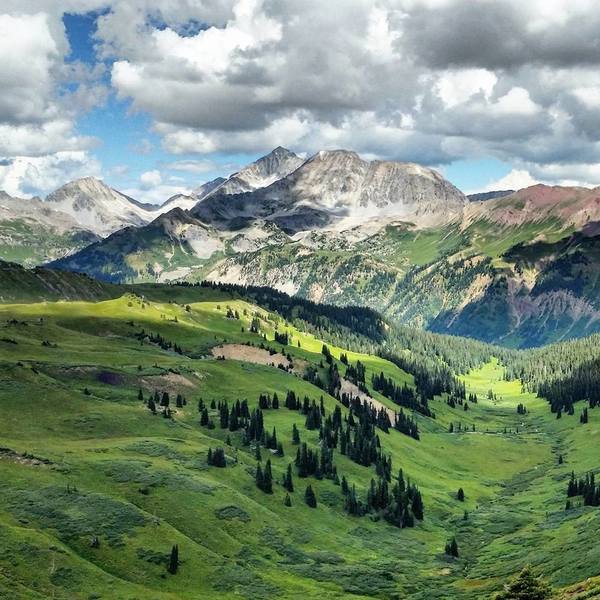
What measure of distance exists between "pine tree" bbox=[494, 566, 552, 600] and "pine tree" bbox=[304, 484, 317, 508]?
78.4m

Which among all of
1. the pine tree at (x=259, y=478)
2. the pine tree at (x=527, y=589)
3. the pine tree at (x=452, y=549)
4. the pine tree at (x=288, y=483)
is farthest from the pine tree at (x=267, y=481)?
the pine tree at (x=527, y=589)

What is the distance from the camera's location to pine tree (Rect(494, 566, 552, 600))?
74.7 m

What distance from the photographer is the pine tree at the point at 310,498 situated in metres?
152

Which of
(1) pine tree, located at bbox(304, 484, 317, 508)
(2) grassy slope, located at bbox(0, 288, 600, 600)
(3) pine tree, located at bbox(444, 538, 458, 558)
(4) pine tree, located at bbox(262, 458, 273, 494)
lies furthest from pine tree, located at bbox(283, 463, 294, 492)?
(3) pine tree, located at bbox(444, 538, 458, 558)

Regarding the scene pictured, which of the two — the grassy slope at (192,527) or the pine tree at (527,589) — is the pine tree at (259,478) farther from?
the pine tree at (527,589)

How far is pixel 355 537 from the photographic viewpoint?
142 meters

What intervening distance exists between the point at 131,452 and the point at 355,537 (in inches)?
1903

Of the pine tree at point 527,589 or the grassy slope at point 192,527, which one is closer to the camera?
the pine tree at point 527,589

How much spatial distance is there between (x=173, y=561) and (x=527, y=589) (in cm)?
4944

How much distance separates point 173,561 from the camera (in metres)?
99.7

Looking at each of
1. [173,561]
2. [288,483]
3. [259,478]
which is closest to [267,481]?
[259,478]

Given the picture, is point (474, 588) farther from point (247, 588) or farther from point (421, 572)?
point (247, 588)

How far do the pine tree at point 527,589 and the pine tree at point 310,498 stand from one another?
78407 millimetres

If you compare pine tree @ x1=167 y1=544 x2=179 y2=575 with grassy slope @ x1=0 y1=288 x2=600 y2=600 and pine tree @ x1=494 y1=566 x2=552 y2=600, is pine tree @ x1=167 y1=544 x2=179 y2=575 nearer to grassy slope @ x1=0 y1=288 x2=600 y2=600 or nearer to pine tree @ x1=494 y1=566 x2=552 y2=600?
grassy slope @ x1=0 y1=288 x2=600 y2=600
